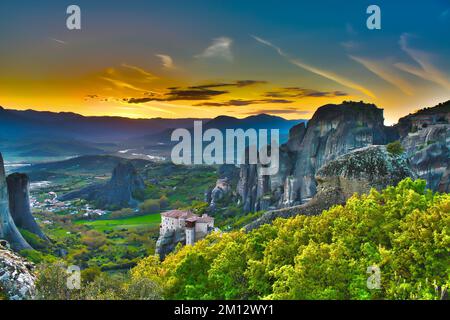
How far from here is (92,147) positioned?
8256 centimetres

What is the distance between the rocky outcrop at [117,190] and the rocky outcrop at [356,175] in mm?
87621

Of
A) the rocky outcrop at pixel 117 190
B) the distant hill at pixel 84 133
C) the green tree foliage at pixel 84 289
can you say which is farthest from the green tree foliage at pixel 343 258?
the rocky outcrop at pixel 117 190

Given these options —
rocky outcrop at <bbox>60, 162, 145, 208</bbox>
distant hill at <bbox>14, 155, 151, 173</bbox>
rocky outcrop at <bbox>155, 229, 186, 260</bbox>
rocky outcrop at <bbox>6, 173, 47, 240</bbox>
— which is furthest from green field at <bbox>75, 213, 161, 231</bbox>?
rocky outcrop at <bbox>155, 229, 186, 260</bbox>

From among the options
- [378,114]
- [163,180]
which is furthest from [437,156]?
[163,180]

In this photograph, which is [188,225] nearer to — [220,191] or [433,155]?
[433,155]

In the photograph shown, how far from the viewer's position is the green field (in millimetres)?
85681

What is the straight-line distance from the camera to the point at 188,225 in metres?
58.9

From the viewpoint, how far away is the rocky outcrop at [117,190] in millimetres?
107250

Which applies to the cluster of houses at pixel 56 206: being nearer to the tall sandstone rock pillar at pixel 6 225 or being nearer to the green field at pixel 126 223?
the green field at pixel 126 223

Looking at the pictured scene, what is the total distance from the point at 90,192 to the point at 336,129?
60.7m

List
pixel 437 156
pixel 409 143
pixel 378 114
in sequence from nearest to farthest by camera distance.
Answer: pixel 437 156
pixel 409 143
pixel 378 114

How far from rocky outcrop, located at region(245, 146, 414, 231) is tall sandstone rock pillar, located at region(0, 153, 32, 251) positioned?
52878 mm

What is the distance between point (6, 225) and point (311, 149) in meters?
63.9
